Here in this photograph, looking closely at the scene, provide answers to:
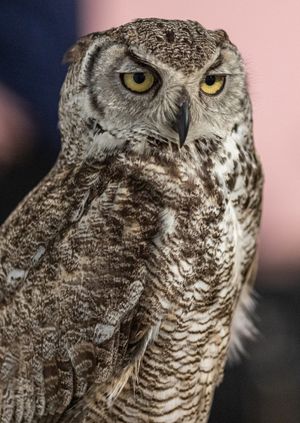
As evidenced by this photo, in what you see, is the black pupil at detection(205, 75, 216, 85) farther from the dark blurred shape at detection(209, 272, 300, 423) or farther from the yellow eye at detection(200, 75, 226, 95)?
the dark blurred shape at detection(209, 272, 300, 423)

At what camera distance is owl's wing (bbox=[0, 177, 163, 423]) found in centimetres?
162

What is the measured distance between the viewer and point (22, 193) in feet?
9.22

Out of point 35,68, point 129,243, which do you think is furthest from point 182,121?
point 35,68

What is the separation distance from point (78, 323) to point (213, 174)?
0.33 m

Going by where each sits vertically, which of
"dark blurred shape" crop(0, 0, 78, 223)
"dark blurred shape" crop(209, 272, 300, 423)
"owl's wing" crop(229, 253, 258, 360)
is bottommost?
"dark blurred shape" crop(209, 272, 300, 423)

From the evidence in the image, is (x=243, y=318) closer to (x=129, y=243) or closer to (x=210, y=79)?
(x=129, y=243)

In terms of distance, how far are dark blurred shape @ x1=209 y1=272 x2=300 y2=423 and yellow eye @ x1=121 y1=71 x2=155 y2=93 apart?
1488 millimetres

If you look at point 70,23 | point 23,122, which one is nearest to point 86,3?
point 70,23

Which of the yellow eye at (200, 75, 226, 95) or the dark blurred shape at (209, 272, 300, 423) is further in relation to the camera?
the dark blurred shape at (209, 272, 300, 423)

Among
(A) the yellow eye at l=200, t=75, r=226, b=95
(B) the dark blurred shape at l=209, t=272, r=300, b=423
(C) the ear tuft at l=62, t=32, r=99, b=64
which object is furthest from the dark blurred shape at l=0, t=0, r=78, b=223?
(A) the yellow eye at l=200, t=75, r=226, b=95

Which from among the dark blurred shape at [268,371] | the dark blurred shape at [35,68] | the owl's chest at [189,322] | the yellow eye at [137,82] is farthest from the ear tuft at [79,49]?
the dark blurred shape at [268,371]

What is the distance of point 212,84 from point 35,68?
4.06 feet

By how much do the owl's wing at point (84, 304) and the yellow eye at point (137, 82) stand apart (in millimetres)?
160

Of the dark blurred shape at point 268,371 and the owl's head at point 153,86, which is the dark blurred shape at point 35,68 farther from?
the owl's head at point 153,86
